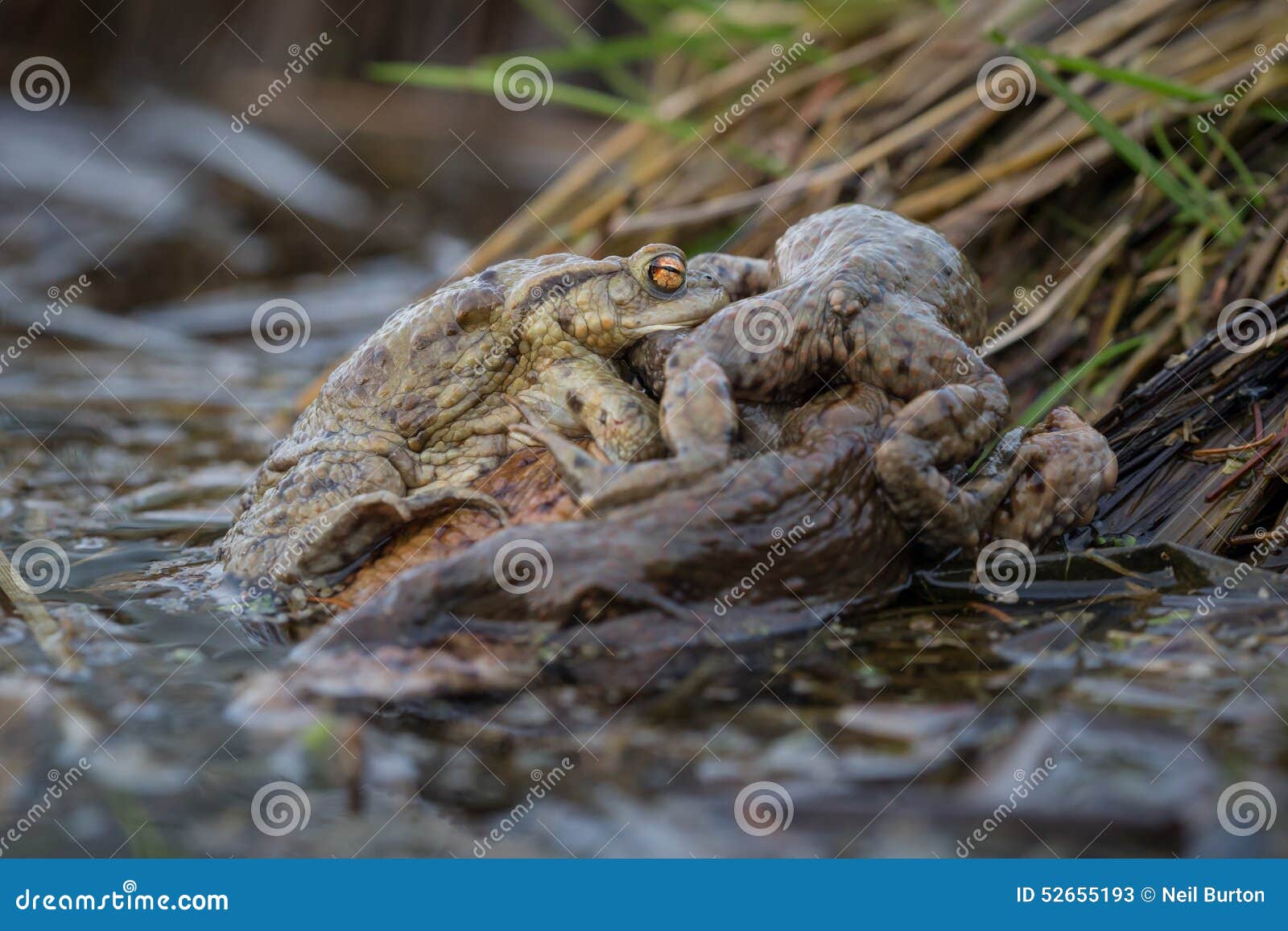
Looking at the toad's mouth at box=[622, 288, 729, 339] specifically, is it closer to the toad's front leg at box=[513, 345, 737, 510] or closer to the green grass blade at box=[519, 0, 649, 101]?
the toad's front leg at box=[513, 345, 737, 510]

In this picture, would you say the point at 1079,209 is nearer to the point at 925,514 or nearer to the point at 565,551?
the point at 925,514

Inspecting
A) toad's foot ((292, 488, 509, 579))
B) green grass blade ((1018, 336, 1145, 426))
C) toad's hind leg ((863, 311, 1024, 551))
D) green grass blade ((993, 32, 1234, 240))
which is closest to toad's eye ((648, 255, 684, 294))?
toad's hind leg ((863, 311, 1024, 551))

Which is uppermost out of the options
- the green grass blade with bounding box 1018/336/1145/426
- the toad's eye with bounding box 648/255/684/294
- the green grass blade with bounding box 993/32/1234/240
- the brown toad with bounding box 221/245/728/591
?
the green grass blade with bounding box 993/32/1234/240

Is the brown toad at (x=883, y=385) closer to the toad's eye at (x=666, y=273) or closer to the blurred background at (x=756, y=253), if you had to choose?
the toad's eye at (x=666, y=273)

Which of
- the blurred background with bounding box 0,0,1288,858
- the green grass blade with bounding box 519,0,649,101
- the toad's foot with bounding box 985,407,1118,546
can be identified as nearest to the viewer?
the blurred background with bounding box 0,0,1288,858

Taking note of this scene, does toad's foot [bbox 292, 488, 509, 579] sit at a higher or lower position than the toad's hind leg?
lower
